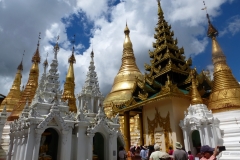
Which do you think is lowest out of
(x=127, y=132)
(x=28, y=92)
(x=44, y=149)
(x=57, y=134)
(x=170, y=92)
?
(x=44, y=149)

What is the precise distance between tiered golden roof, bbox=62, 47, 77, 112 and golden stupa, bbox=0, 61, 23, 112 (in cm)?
446

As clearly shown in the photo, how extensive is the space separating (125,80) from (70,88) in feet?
22.8

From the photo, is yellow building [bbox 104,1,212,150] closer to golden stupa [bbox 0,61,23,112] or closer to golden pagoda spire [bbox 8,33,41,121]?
golden pagoda spire [bbox 8,33,41,121]

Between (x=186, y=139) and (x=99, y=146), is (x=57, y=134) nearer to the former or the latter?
(x=99, y=146)

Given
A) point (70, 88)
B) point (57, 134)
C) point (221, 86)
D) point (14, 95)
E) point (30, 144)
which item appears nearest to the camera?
point (30, 144)

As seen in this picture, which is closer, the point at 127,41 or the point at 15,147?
the point at 15,147

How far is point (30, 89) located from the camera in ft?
55.8

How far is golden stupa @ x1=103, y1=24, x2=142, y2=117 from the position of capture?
75.3 ft

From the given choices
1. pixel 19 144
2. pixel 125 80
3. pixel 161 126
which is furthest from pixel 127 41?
pixel 19 144

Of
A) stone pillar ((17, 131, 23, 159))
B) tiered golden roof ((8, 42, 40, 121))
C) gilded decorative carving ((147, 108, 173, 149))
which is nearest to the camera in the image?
stone pillar ((17, 131, 23, 159))

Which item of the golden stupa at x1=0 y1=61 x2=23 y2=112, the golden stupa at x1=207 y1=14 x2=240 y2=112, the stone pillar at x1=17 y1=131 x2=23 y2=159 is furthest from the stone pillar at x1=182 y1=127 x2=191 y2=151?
the golden stupa at x1=0 y1=61 x2=23 y2=112

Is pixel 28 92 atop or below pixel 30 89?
below

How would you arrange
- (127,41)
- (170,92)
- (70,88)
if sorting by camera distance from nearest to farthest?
(170,92), (70,88), (127,41)

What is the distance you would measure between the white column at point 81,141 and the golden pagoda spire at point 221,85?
27.7 feet
